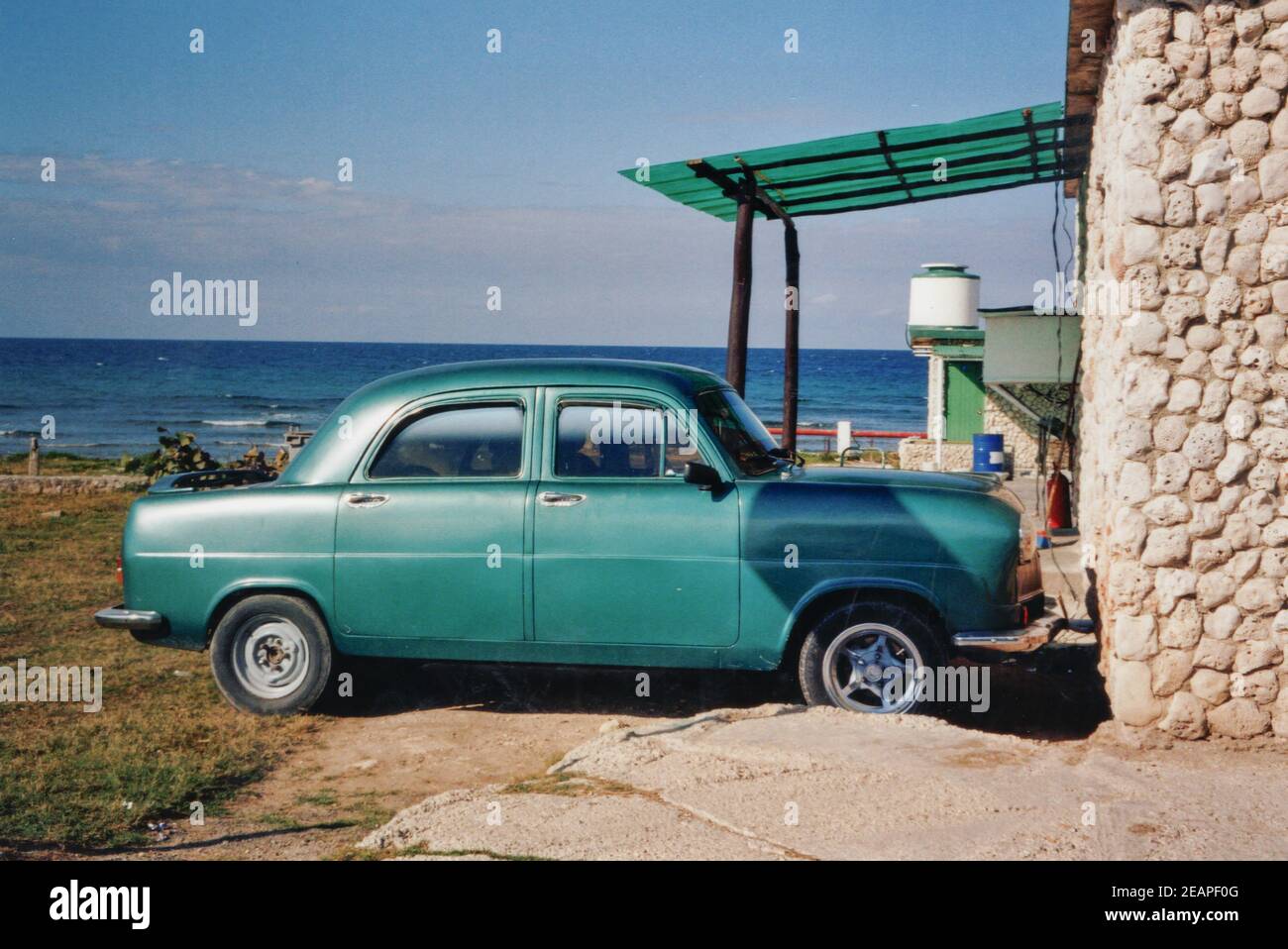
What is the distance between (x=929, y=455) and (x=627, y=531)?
16204 millimetres

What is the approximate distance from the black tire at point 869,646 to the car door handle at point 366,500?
7.53 ft

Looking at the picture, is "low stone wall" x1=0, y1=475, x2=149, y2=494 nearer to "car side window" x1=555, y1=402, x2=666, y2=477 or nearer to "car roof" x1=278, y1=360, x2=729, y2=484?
"car roof" x1=278, y1=360, x2=729, y2=484

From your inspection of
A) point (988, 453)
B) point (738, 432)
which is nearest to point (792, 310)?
point (988, 453)

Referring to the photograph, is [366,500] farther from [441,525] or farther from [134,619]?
[134,619]

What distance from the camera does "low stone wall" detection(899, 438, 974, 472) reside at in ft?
69.9

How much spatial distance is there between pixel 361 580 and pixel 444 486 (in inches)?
25.9

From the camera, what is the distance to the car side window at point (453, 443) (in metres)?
6.69

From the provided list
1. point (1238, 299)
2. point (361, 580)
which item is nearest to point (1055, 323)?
point (1238, 299)

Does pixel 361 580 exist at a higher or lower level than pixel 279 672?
higher

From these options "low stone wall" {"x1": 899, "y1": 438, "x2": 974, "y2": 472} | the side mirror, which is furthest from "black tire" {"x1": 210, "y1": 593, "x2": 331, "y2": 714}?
"low stone wall" {"x1": 899, "y1": 438, "x2": 974, "y2": 472}

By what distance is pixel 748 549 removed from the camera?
6.27 meters

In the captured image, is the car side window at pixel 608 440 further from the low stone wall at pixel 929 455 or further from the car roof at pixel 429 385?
the low stone wall at pixel 929 455

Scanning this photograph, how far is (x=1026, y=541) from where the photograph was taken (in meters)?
6.41
